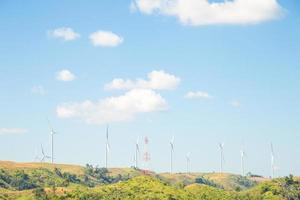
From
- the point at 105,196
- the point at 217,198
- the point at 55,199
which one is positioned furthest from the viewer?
the point at 217,198

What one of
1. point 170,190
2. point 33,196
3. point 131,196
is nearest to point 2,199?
point 33,196

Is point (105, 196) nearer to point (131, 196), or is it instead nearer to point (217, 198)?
point (131, 196)

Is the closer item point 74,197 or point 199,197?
point 74,197

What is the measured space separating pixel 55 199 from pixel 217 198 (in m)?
61.7

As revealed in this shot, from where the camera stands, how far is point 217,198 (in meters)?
194

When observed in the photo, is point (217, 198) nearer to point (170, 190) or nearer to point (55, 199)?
point (170, 190)

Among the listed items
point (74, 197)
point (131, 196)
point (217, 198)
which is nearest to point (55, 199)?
point (74, 197)

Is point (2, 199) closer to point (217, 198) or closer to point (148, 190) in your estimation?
point (148, 190)

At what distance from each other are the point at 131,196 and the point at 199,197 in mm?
26637

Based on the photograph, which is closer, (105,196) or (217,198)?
(105,196)

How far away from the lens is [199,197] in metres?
191

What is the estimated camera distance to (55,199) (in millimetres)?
166250

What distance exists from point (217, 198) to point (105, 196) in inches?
1681

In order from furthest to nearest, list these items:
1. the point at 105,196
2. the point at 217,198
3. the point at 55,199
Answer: the point at 217,198 < the point at 105,196 < the point at 55,199
